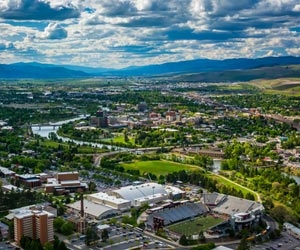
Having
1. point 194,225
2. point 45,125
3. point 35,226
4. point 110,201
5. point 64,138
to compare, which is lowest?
point 45,125

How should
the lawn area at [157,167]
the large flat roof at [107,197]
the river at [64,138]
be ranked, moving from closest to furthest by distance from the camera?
the large flat roof at [107,197] → the lawn area at [157,167] → the river at [64,138]

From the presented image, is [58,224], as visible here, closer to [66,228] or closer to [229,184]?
[66,228]

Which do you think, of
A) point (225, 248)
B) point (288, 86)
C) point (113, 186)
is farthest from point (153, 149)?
point (288, 86)

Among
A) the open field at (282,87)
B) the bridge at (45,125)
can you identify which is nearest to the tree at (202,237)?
the bridge at (45,125)

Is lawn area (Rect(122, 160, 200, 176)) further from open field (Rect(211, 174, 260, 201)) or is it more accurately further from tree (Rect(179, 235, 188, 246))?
tree (Rect(179, 235, 188, 246))

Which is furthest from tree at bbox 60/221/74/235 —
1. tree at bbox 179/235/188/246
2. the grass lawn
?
the grass lawn

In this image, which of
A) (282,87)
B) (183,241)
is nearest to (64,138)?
(183,241)

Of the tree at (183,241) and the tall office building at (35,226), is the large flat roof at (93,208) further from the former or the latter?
the tree at (183,241)
